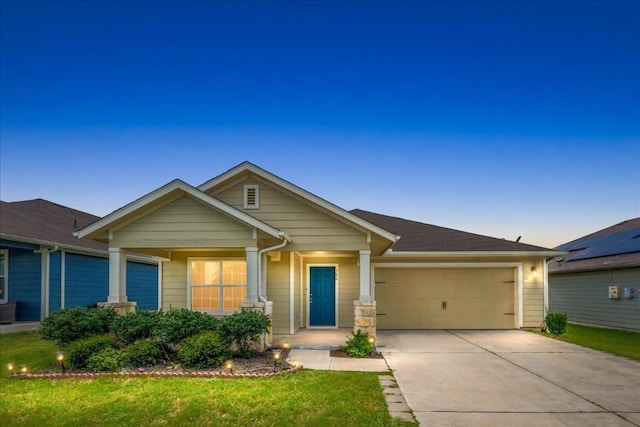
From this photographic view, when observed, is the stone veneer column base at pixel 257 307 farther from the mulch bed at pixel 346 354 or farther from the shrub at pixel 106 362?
the shrub at pixel 106 362

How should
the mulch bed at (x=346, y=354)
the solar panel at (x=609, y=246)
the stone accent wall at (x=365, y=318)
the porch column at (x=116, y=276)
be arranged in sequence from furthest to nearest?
Result: 1. the solar panel at (x=609, y=246)
2. the stone accent wall at (x=365, y=318)
3. the porch column at (x=116, y=276)
4. the mulch bed at (x=346, y=354)

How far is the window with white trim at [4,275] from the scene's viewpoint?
13.4 metres

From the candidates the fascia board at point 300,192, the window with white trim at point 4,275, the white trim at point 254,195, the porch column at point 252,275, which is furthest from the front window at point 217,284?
the window with white trim at point 4,275

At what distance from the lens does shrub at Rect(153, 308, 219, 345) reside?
311 inches

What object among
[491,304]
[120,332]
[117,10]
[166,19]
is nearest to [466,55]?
[491,304]

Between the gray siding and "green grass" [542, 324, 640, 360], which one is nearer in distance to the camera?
"green grass" [542, 324, 640, 360]

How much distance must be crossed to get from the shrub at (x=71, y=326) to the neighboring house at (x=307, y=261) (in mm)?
903

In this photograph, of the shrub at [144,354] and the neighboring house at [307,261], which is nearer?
the shrub at [144,354]

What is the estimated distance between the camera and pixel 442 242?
13.9 meters

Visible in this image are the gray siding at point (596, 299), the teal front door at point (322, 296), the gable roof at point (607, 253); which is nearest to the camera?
the teal front door at point (322, 296)

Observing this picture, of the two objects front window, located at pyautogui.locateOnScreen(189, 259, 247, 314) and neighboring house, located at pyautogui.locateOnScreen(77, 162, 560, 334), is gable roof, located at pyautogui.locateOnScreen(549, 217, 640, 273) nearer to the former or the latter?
neighboring house, located at pyautogui.locateOnScreen(77, 162, 560, 334)

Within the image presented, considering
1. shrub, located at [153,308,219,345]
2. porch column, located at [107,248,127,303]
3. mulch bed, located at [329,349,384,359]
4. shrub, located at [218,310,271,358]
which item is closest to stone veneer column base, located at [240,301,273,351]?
shrub, located at [218,310,271,358]

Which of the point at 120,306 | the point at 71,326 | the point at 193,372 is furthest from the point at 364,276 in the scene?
the point at 71,326

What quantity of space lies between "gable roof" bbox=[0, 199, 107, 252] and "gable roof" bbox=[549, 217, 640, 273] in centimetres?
1819
